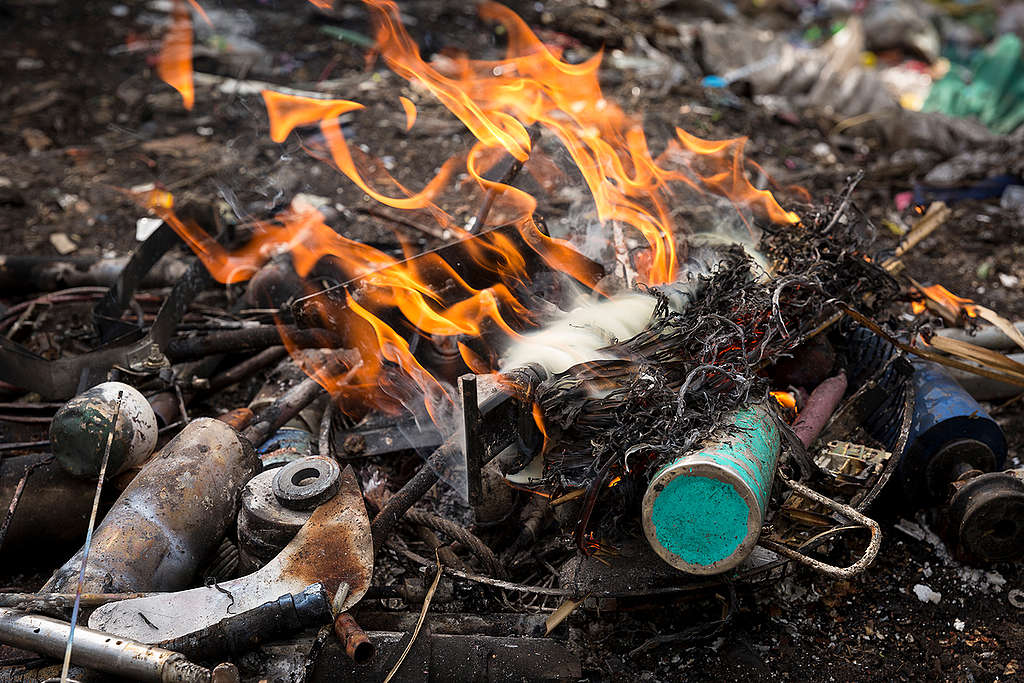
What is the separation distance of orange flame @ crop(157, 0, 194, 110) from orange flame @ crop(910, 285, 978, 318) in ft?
23.2

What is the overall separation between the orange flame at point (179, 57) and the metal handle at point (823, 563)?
7.37 metres

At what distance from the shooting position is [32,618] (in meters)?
2.54

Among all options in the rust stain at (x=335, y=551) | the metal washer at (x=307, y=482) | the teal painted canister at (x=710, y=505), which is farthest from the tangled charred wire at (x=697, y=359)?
the metal washer at (x=307, y=482)

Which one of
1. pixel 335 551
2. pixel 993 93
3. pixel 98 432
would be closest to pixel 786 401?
pixel 335 551

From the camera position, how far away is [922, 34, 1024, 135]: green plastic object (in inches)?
328

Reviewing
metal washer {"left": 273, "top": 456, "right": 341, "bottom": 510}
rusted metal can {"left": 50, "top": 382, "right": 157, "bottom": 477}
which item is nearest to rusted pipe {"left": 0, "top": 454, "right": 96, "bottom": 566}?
rusted metal can {"left": 50, "top": 382, "right": 157, "bottom": 477}

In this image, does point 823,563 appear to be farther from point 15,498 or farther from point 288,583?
point 15,498

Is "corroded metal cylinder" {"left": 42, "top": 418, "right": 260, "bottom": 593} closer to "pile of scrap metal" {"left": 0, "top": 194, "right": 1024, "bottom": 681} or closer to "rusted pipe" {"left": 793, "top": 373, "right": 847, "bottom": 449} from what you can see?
"pile of scrap metal" {"left": 0, "top": 194, "right": 1024, "bottom": 681}

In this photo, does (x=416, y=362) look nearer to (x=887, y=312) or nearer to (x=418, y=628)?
(x=418, y=628)

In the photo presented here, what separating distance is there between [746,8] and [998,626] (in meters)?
10.7

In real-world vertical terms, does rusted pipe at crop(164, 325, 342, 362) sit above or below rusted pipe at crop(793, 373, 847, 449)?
below

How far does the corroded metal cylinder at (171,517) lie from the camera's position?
9.37 feet

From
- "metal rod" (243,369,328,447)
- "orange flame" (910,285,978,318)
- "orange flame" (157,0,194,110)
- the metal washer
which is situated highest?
"orange flame" (910,285,978,318)

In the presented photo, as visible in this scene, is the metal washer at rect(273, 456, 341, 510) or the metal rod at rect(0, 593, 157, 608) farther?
the metal washer at rect(273, 456, 341, 510)
